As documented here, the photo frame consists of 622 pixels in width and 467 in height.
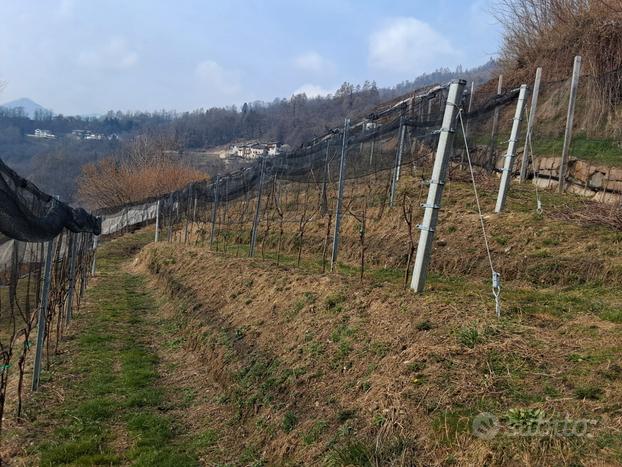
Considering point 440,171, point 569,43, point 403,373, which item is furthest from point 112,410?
point 569,43

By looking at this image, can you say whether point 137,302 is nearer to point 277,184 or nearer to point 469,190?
point 277,184

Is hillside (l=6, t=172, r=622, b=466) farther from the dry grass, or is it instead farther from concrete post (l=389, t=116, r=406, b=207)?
concrete post (l=389, t=116, r=406, b=207)

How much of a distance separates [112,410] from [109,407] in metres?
0.08

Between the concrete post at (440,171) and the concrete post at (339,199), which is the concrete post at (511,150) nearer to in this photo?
the concrete post at (339,199)

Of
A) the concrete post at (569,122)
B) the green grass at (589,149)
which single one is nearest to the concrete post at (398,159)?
the concrete post at (569,122)

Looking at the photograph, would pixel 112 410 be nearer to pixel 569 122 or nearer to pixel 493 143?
pixel 569 122

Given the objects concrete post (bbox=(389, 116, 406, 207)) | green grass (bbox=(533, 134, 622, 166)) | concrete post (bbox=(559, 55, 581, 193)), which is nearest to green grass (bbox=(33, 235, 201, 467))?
concrete post (bbox=(389, 116, 406, 207))

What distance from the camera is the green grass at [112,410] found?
161 inches

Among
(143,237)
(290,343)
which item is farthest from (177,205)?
(290,343)

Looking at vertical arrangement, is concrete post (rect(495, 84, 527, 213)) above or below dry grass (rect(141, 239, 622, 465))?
above

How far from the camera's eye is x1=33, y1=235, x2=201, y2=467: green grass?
13.4ft

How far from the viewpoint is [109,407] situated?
512 cm

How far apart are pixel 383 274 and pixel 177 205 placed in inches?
670

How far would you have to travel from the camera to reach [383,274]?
23.7 ft
